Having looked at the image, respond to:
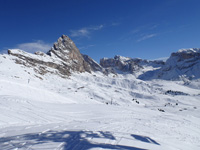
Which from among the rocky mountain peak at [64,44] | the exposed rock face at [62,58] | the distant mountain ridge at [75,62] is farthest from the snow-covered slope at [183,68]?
the rocky mountain peak at [64,44]

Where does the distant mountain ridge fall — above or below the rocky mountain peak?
below

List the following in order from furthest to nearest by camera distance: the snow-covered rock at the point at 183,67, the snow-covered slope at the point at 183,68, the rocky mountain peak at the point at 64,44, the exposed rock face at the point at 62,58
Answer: the snow-covered rock at the point at 183,67
the snow-covered slope at the point at 183,68
the rocky mountain peak at the point at 64,44
the exposed rock face at the point at 62,58

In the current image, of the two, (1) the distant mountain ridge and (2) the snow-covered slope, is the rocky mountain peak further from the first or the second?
(2) the snow-covered slope

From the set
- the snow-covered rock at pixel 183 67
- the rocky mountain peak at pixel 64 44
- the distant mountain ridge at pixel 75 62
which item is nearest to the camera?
the distant mountain ridge at pixel 75 62

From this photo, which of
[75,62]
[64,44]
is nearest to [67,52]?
[64,44]

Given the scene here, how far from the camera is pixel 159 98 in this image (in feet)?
188

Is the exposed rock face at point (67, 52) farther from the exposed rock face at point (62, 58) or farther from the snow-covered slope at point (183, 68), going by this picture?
the snow-covered slope at point (183, 68)

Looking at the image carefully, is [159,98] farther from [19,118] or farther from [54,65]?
[54,65]

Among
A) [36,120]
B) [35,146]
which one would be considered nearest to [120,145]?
[35,146]

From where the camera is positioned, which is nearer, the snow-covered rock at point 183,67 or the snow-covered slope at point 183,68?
the snow-covered slope at point 183,68

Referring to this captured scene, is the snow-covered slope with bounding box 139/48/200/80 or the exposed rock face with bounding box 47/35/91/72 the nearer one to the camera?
the exposed rock face with bounding box 47/35/91/72

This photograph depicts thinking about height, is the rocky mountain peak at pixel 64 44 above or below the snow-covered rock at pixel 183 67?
above

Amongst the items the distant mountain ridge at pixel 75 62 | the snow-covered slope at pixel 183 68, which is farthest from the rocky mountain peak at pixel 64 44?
the snow-covered slope at pixel 183 68

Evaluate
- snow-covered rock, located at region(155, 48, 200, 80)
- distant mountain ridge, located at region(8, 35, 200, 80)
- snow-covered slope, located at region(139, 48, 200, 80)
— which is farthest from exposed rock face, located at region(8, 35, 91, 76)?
snow-covered rock, located at region(155, 48, 200, 80)
